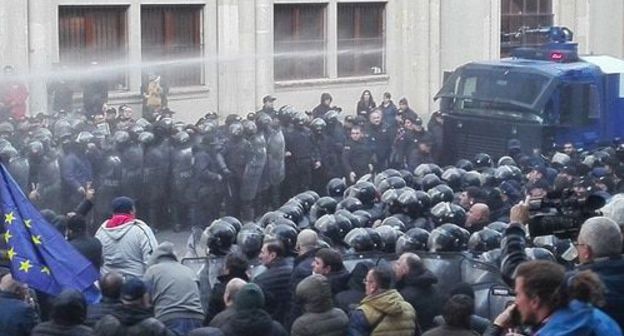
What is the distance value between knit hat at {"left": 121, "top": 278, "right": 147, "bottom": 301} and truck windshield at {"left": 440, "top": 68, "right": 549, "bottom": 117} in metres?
12.7

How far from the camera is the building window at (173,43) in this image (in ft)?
91.4

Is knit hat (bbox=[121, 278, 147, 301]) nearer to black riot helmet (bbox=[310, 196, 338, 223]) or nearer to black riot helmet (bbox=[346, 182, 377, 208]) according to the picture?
black riot helmet (bbox=[310, 196, 338, 223])

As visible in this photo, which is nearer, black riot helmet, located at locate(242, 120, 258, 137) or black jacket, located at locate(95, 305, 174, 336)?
black jacket, located at locate(95, 305, 174, 336)

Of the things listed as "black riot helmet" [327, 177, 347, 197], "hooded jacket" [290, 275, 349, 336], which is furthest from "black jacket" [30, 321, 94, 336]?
"black riot helmet" [327, 177, 347, 197]

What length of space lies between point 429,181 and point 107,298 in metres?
6.69

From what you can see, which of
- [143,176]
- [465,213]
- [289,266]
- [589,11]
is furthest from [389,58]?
[289,266]

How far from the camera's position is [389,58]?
107 ft

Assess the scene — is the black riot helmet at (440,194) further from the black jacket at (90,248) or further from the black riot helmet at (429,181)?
the black jacket at (90,248)

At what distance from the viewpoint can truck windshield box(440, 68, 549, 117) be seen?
21703 mm

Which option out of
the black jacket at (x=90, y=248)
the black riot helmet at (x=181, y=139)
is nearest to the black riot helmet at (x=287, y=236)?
the black jacket at (x=90, y=248)

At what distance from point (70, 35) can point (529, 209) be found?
19080mm

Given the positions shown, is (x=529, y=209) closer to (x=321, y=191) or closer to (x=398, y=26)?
(x=321, y=191)

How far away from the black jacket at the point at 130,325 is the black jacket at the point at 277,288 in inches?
67.1

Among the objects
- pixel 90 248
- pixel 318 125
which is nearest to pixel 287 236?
pixel 90 248
